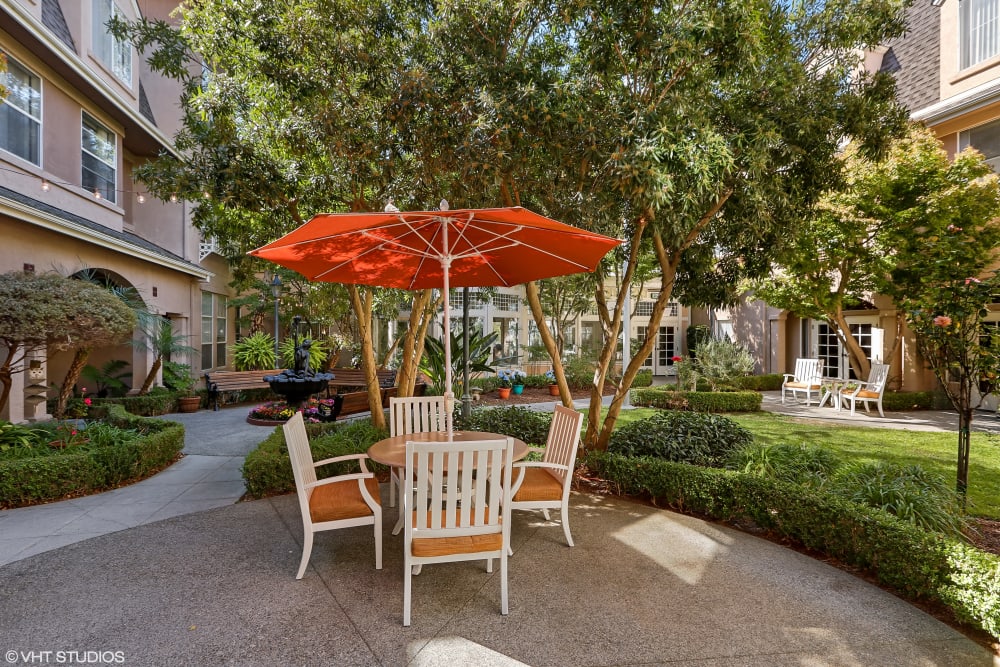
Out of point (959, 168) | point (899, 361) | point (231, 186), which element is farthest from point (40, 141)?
point (899, 361)

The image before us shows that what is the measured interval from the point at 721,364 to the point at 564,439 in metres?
10.7

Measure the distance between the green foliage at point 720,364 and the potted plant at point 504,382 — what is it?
5.47 metres

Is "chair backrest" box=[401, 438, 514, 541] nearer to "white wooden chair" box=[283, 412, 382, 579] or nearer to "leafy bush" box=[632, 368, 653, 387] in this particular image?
"white wooden chair" box=[283, 412, 382, 579]

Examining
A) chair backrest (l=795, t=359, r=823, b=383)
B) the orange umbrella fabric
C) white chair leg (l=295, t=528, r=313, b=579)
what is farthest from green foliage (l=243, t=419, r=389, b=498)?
chair backrest (l=795, t=359, r=823, b=383)

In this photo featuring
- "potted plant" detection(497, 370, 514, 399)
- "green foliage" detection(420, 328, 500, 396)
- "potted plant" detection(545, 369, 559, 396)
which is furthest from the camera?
"potted plant" detection(545, 369, 559, 396)

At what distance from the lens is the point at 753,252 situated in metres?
6.39

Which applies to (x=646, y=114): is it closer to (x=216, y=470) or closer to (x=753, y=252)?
(x=753, y=252)

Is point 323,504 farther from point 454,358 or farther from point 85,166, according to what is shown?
point 85,166

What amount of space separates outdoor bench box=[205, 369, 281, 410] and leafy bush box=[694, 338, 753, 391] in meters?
11.7

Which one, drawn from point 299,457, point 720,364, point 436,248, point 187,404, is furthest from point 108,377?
point 720,364

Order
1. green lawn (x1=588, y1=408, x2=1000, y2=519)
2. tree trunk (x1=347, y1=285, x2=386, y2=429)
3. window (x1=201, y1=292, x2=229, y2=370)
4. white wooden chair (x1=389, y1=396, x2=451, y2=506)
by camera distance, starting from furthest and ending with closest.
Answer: window (x1=201, y1=292, x2=229, y2=370) → tree trunk (x1=347, y1=285, x2=386, y2=429) → green lawn (x1=588, y1=408, x2=1000, y2=519) → white wooden chair (x1=389, y1=396, x2=451, y2=506)

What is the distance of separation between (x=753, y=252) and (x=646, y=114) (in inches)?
109

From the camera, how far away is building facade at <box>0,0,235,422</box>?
7.72m

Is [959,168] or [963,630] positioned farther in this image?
[959,168]
